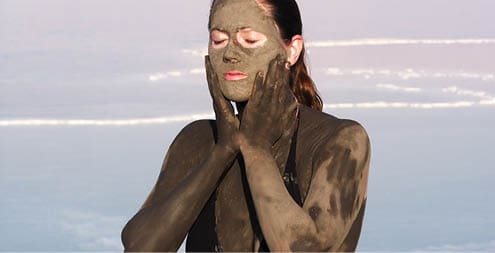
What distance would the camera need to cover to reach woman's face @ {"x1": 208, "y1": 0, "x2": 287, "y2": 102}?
5918mm

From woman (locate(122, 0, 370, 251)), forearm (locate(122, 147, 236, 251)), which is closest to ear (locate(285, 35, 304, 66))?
woman (locate(122, 0, 370, 251))

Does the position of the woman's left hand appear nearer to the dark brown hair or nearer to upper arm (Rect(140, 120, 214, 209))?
the dark brown hair

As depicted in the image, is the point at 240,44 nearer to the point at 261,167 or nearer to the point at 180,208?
the point at 261,167

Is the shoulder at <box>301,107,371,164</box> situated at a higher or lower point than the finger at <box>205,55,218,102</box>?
lower

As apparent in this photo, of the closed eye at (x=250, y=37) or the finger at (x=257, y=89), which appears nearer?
the finger at (x=257, y=89)

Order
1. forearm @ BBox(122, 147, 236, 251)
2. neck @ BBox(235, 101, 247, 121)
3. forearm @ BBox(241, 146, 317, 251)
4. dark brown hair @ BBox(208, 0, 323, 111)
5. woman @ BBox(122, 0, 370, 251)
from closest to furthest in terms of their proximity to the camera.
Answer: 1. forearm @ BBox(241, 146, 317, 251)
2. woman @ BBox(122, 0, 370, 251)
3. forearm @ BBox(122, 147, 236, 251)
4. neck @ BBox(235, 101, 247, 121)
5. dark brown hair @ BBox(208, 0, 323, 111)

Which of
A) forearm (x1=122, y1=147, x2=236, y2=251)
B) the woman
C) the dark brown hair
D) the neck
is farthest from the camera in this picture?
the dark brown hair

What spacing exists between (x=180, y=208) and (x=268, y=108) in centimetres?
47

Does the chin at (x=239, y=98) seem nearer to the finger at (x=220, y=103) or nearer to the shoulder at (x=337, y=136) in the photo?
the finger at (x=220, y=103)

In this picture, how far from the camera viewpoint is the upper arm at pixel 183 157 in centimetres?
618

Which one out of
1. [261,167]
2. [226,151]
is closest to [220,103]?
[226,151]

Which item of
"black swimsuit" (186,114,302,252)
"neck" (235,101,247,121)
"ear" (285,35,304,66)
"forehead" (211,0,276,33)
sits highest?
"forehead" (211,0,276,33)

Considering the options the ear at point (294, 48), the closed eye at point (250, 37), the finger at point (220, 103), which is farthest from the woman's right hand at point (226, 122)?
the ear at point (294, 48)

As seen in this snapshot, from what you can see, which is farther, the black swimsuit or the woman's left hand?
the black swimsuit
